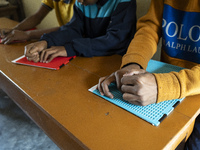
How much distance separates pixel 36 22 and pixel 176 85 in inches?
58.4

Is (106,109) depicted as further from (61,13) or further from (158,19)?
(61,13)

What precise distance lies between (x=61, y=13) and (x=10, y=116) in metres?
1.04

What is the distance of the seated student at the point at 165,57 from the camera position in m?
0.55

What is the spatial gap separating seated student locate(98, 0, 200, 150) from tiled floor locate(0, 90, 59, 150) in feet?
3.03

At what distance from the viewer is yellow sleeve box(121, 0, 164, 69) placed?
75 cm

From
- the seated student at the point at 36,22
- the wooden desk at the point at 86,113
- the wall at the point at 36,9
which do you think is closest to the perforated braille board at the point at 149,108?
the wooden desk at the point at 86,113

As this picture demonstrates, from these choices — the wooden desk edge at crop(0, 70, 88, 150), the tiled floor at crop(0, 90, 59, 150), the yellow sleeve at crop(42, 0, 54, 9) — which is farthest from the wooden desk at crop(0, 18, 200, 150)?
the yellow sleeve at crop(42, 0, 54, 9)

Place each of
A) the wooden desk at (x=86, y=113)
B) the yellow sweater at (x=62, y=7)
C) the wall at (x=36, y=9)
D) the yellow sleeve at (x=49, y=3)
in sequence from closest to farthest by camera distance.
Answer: the wooden desk at (x=86, y=113) < the yellow sweater at (x=62, y=7) < the yellow sleeve at (x=49, y=3) < the wall at (x=36, y=9)

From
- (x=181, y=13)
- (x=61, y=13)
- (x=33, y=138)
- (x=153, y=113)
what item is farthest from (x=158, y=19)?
(x=33, y=138)

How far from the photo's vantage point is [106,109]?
57cm

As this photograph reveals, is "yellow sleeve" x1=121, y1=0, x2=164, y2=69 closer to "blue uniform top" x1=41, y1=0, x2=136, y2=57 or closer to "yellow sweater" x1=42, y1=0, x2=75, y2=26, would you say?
"blue uniform top" x1=41, y1=0, x2=136, y2=57

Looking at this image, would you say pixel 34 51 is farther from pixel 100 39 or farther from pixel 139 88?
pixel 139 88

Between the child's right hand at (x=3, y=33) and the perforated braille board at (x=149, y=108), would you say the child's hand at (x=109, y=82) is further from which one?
the child's right hand at (x=3, y=33)

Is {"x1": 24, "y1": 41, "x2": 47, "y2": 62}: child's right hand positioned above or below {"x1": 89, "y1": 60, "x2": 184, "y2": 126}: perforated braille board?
above
